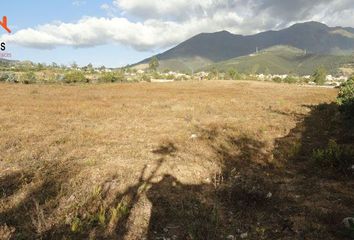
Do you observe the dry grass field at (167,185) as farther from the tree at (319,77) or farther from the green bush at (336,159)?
the tree at (319,77)

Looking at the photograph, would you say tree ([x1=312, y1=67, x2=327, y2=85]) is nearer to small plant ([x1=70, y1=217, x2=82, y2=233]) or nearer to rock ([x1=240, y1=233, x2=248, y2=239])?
rock ([x1=240, y1=233, x2=248, y2=239])

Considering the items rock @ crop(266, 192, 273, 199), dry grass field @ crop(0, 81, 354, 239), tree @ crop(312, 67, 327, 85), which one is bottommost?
tree @ crop(312, 67, 327, 85)

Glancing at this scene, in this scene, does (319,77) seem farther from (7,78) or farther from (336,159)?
(336,159)

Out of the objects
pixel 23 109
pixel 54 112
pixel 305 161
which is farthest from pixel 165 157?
pixel 23 109

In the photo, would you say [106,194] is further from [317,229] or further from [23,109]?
[23,109]

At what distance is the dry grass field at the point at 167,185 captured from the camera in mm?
6672

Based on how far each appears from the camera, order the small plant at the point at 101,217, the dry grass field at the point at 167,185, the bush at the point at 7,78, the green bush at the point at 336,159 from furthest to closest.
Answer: the bush at the point at 7,78
the green bush at the point at 336,159
the small plant at the point at 101,217
the dry grass field at the point at 167,185

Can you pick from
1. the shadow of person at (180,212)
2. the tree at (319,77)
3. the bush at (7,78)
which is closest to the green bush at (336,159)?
the shadow of person at (180,212)

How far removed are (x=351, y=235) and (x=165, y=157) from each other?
684cm

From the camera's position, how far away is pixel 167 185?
8906 millimetres

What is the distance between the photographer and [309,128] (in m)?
17.3

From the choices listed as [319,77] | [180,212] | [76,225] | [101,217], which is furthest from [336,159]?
[319,77]

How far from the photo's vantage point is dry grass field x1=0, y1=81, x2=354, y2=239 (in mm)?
6672

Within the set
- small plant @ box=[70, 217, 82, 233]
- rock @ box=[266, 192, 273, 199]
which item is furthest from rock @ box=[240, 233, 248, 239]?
small plant @ box=[70, 217, 82, 233]
